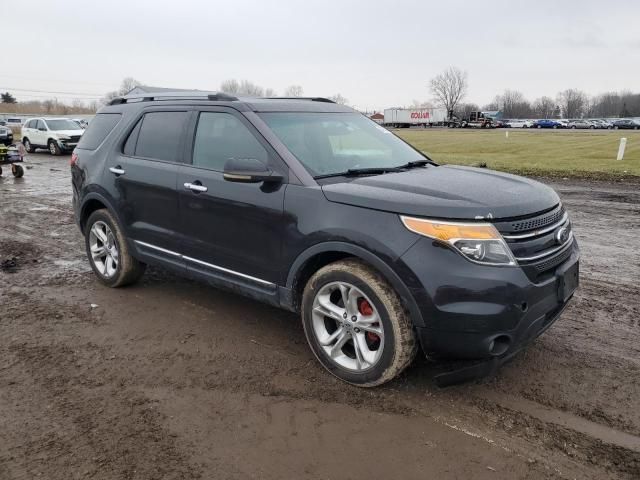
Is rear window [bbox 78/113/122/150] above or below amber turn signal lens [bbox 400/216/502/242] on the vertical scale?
above

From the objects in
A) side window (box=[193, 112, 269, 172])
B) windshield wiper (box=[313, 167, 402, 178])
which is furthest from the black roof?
windshield wiper (box=[313, 167, 402, 178])

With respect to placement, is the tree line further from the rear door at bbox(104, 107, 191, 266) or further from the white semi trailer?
the rear door at bbox(104, 107, 191, 266)

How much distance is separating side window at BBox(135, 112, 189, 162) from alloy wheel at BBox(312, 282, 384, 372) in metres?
1.94

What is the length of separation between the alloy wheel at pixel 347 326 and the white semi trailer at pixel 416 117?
86.8 metres

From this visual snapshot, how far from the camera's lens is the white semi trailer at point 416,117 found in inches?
3401

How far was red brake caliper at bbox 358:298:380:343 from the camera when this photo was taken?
3.38 m

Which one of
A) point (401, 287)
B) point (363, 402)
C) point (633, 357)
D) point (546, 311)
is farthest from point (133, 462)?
point (633, 357)

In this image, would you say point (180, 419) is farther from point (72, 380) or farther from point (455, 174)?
point (455, 174)

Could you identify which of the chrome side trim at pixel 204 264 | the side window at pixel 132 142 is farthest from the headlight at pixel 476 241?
the side window at pixel 132 142

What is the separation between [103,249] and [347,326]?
10.6ft

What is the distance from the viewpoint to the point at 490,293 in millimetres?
2926

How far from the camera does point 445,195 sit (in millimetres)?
3230

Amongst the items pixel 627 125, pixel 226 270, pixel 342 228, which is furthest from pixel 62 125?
pixel 627 125

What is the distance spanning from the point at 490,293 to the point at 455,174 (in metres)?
1.29
